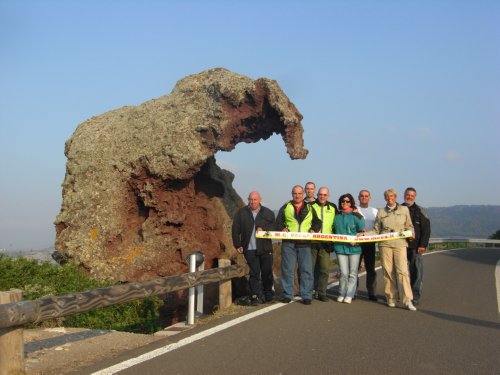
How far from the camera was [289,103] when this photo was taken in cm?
1598

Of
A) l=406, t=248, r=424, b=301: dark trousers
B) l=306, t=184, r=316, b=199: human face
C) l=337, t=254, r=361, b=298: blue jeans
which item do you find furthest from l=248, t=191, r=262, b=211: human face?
l=406, t=248, r=424, b=301: dark trousers

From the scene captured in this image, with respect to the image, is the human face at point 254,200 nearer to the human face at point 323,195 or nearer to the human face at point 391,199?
the human face at point 323,195

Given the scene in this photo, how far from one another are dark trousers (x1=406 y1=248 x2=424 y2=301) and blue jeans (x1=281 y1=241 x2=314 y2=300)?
6.15 ft

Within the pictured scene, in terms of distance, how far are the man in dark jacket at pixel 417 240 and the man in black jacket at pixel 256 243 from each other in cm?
250

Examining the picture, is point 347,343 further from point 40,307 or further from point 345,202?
point 345,202

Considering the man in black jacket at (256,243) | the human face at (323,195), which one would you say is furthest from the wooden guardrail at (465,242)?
the man in black jacket at (256,243)

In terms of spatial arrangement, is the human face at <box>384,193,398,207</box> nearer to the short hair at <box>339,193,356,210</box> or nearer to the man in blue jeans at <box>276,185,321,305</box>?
the short hair at <box>339,193,356,210</box>

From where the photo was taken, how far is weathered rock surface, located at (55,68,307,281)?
47.3 ft

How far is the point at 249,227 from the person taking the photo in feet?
31.8

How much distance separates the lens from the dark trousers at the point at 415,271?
380 inches

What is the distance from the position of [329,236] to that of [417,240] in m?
1.58

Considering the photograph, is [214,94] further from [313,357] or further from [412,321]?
[313,357]

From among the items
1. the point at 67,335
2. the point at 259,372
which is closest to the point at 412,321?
the point at 259,372

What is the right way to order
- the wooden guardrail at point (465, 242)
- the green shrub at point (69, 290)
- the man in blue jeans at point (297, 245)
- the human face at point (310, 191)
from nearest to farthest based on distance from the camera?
the man in blue jeans at point (297, 245) < the human face at point (310, 191) < the green shrub at point (69, 290) < the wooden guardrail at point (465, 242)
